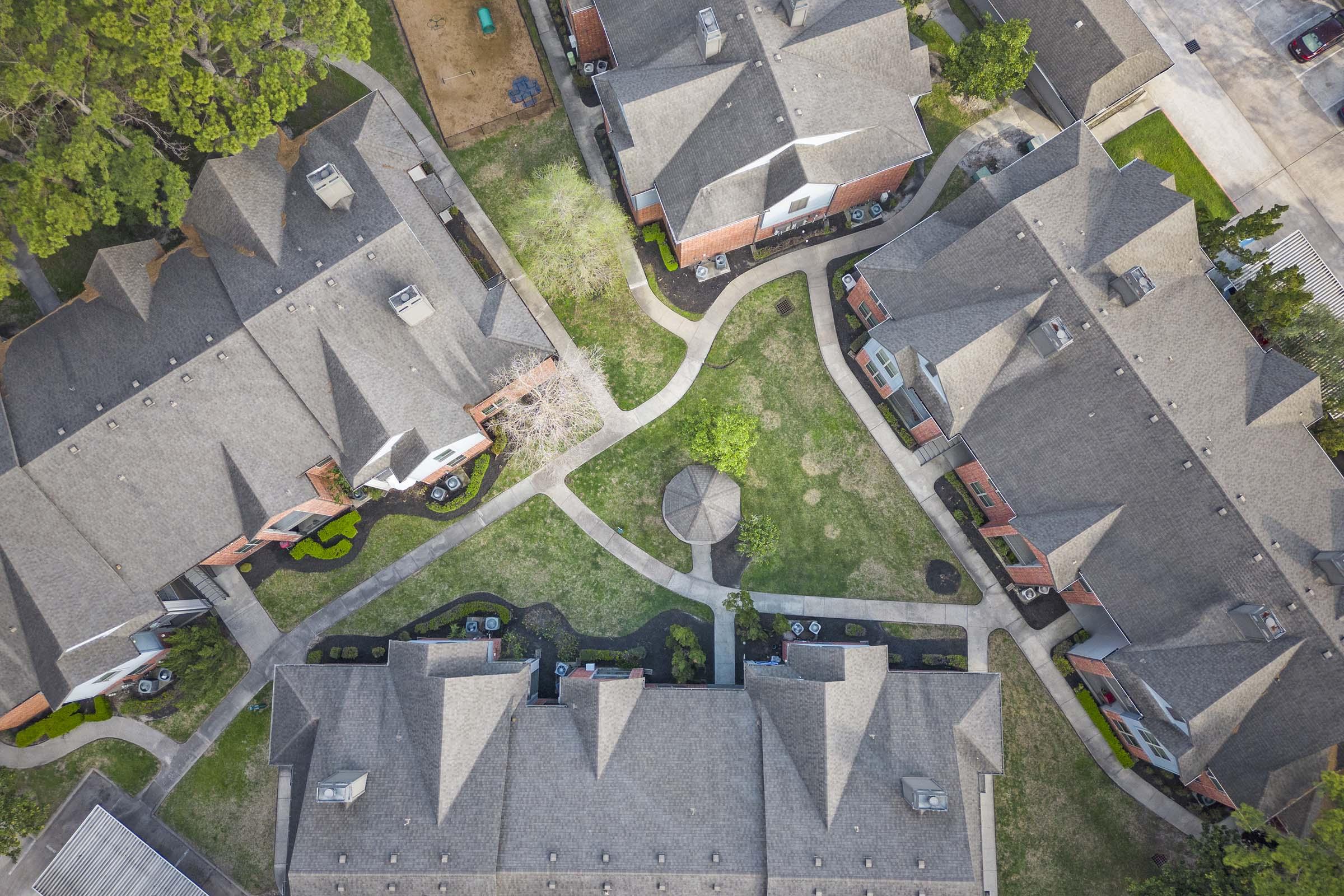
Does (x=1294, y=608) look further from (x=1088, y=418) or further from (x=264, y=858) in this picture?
(x=264, y=858)

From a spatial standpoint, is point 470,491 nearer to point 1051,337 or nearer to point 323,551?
point 323,551

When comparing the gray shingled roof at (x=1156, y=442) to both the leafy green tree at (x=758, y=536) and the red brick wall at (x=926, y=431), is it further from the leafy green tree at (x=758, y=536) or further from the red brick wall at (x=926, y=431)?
the leafy green tree at (x=758, y=536)

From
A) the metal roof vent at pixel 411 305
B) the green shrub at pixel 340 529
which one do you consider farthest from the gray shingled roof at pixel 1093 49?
the green shrub at pixel 340 529

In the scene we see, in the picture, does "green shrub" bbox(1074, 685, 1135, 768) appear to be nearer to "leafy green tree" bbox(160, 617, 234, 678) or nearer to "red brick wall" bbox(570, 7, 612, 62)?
"red brick wall" bbox(570, 7, 612, 62)

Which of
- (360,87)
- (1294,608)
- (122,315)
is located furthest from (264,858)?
(1294,608)

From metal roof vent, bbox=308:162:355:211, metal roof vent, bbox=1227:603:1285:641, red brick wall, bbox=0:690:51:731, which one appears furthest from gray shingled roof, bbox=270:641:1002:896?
metal roof vent, bbox=308:162:355:211

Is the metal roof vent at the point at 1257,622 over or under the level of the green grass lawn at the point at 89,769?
under

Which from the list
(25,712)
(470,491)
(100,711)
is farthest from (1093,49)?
(25,712)
